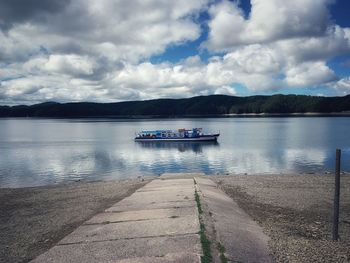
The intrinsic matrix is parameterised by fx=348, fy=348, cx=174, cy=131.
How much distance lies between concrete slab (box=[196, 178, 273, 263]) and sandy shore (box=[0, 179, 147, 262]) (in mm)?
6033

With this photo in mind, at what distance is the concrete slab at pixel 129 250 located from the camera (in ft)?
30.3

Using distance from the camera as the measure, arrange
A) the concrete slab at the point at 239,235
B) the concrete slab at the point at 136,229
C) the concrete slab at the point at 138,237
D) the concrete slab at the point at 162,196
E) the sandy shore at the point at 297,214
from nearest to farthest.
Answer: the concrete slab at the point at 138,237, the concrete slab at the point at 239,235, the sandy shore at the point at 297,214, the concrete slab at the point at 136,229, the concrete slab at the point at 162,196

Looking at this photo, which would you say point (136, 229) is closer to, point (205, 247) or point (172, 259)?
point (205, 247)

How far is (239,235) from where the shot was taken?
11305mm

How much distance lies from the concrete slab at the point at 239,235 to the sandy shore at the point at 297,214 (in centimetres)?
39

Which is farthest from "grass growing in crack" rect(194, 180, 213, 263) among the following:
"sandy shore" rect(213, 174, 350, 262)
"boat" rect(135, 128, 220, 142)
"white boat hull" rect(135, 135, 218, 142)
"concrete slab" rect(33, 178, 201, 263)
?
"boat" rect(135, 128, 220, 142)

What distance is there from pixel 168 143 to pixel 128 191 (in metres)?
65.3

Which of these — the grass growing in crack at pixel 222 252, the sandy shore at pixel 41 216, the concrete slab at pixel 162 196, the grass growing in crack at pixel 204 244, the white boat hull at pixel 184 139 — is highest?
the grass growing in crack at pixel 204 244

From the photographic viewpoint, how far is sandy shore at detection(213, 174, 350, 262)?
10633 millimetres

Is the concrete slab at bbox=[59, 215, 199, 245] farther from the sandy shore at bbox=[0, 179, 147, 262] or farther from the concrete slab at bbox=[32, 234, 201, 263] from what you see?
the sandy shore at bbox=[0, 179, 147, 262]

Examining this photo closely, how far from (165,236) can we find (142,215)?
10.5ft

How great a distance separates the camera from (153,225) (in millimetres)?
12180

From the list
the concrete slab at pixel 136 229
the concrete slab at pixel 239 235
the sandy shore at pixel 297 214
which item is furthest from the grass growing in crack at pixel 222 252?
the sandy shore at pixel 297 214

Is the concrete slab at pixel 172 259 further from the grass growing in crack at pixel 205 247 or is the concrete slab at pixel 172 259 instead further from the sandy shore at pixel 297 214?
the sandy shore at pixel 297 214
